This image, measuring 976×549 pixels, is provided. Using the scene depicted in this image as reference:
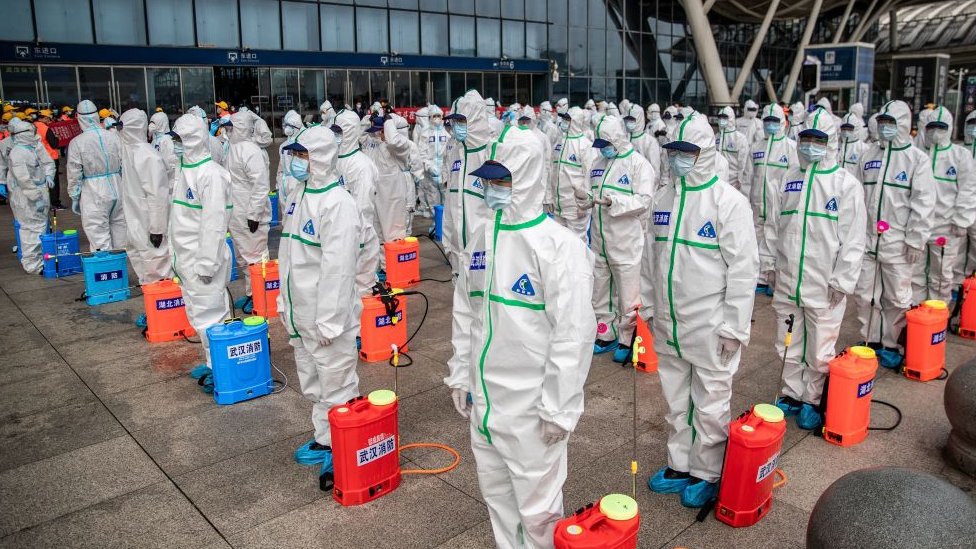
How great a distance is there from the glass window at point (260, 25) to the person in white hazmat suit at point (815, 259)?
20.6 metres

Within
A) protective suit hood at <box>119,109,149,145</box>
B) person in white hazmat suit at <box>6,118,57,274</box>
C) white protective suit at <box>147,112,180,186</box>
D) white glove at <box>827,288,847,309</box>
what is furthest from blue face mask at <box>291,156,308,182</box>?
person in white hazmat suit at <box>6,118,57,274</box>

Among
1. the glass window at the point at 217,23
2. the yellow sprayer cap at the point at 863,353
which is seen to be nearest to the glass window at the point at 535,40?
the glass window at the point at 217,23

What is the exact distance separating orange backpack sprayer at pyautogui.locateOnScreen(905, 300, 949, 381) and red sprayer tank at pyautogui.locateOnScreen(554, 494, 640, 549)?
15.0 ft

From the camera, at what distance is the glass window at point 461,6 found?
2701 cm

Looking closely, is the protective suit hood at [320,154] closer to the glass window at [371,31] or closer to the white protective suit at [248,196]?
the white protective suit at [248,196]

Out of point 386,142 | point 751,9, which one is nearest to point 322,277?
point 386,142

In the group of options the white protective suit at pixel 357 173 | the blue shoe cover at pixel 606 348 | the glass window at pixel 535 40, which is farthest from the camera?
the glass window at pixel 535 40

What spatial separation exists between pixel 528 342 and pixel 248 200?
728 centimetres

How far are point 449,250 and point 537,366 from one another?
5149mm

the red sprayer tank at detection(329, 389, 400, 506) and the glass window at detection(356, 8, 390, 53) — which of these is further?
the glass window at detection(356, 8, 390, 53)

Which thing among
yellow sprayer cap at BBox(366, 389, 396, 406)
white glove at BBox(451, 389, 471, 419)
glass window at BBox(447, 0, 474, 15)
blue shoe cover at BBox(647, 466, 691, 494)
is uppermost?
glass window at BBox(447, 0, 474, 15)

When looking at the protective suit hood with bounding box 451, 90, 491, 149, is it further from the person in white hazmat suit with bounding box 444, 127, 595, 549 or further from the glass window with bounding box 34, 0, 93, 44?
the glass window with bounding box 34, 0, 93, 44

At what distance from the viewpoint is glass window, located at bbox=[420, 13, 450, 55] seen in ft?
86.4

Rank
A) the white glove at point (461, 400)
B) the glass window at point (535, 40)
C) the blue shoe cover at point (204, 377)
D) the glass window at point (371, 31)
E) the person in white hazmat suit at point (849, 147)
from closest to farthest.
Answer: the white glove at point (461, 400), the blue shoe cover at point (204, 377), the person in white hazmat suit at point (849, 147), the glass window at point (371, 31), the glass window at point (535, 40)
